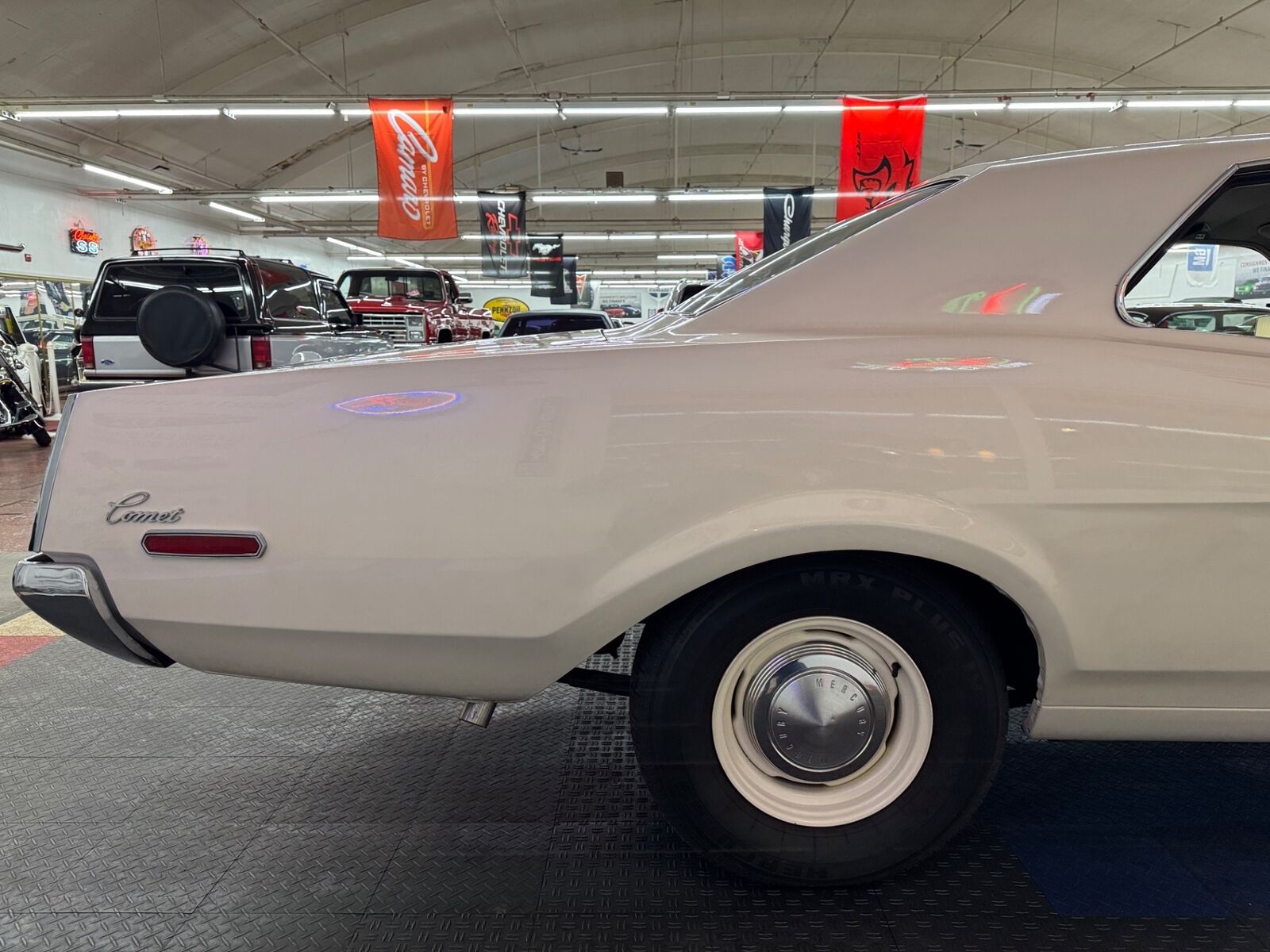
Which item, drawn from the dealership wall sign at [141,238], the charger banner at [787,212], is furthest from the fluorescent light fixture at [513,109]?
the dealership wall sign at [141,238]

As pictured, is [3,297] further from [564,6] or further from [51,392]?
[564,6]

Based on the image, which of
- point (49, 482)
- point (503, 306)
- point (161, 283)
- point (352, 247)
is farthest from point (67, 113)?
point (503, 306)

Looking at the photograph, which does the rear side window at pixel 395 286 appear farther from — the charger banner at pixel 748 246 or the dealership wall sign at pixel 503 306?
the dealership wall sign at pixel 503 306

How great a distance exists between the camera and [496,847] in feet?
6.33

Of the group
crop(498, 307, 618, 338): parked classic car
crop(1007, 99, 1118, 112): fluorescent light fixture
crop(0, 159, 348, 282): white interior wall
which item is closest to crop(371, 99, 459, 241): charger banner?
crop(498, 307, 618, 338): parked classic car

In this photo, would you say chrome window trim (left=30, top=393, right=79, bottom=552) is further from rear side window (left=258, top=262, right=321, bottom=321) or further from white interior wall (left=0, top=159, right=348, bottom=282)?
white interior wall (left=0, top=159, right=348, bottom=282)

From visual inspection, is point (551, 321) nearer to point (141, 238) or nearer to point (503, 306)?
point (141, 238)

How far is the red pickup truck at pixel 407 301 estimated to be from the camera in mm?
13109

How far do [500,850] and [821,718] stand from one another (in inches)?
34.1

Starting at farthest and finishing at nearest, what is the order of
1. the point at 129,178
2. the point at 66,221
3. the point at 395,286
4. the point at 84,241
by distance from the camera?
the point at 84,241
the point at 66,221
the point at 129,178
the point at 395,286

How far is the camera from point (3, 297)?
14.9 metres

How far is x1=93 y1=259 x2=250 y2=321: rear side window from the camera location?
7805 mm

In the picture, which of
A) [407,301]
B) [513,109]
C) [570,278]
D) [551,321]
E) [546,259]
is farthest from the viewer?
[570,278]

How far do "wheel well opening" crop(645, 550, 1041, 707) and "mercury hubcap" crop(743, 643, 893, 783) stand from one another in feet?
0.68
